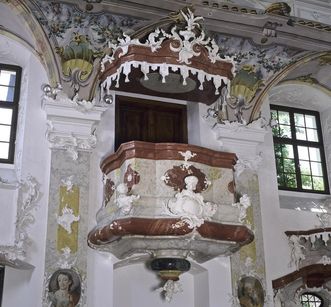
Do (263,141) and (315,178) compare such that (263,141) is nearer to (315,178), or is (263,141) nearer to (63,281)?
(315,178)

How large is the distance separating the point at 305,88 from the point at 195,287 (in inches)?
178

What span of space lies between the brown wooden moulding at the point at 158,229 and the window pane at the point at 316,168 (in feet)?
12.3

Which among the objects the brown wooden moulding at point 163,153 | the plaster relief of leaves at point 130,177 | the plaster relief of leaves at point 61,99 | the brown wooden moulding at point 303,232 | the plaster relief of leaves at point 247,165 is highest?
the plaster relief of leaves at point 61,99

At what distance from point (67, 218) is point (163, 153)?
5.47ft

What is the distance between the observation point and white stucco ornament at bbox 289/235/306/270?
28.9 ft

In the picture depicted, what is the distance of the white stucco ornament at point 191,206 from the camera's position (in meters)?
6.82

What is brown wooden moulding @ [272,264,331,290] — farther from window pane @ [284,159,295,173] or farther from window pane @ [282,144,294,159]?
window pane @ [282,144,294,159]

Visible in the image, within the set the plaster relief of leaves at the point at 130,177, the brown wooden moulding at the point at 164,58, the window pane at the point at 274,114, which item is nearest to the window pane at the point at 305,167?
Result: the window pane at the point at 274,114

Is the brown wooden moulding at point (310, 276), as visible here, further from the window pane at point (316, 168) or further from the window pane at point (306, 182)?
the window pane at point (316, 168)

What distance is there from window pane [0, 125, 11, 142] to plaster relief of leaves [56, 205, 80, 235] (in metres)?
1.67

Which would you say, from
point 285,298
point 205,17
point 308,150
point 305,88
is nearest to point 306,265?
point 285,298

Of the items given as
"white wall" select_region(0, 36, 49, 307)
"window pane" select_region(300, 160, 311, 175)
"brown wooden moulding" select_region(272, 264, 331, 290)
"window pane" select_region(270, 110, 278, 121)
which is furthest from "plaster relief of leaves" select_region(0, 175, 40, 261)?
"window pane" select_region(300, 160, 311, 175)

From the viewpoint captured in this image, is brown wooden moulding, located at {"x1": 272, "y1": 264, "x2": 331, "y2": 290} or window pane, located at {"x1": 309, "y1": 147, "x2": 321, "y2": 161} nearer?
brown wooden moulding, located at {"x1": 272, "y1": 264, "x2": 331, "y2": 290}

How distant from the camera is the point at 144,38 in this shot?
8727 millimetres
